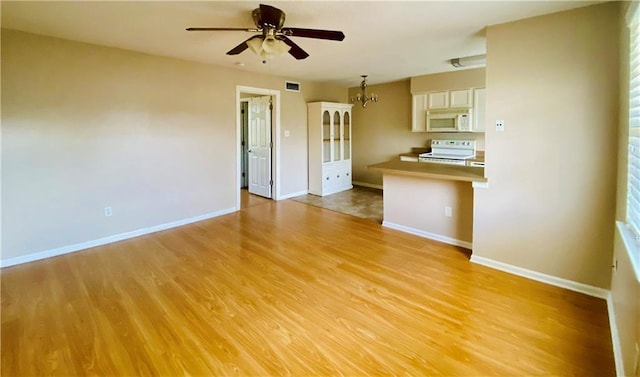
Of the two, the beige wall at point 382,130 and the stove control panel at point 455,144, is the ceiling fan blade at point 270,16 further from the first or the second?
the beige wall at point 382,130

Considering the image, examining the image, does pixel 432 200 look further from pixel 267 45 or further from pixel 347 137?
pixel 347 137

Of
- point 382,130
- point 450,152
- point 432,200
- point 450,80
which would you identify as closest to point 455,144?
point 450,152

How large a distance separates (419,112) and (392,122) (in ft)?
2.69

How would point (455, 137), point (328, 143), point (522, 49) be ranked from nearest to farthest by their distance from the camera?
point (522, 49)
point (455, 137)
point (328, 143)

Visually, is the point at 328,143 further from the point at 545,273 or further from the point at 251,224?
the point at 545,273

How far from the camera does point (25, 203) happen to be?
3340 millimetres

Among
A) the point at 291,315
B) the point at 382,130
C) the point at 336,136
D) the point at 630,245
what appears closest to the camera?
the point at 630,245

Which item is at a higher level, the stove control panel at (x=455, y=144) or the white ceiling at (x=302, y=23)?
the white ceiling at (x=302, y=23)

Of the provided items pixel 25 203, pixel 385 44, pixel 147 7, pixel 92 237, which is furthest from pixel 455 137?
pixel 25 203

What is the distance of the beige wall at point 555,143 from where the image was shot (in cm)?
254

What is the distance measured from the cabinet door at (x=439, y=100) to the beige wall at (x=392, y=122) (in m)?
0.11

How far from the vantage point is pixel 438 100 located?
5.75 metres

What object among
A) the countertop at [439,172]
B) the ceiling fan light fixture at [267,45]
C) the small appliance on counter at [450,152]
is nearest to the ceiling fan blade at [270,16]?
the ceiling fan light fixture at [267,45]

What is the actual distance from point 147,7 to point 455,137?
516 cm
